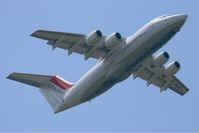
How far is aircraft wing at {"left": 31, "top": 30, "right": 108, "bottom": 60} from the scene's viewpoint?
2870 centimetres

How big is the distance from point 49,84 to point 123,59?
5.47 meters

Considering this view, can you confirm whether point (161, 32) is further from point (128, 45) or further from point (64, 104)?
point (64, 104)

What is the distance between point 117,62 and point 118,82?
120 centimetres

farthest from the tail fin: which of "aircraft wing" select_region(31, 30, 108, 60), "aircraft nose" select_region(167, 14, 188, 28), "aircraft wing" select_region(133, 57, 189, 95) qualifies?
"aircraft nose" select_region(167, 14, 188, 28)

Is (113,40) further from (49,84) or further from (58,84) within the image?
(49,84)

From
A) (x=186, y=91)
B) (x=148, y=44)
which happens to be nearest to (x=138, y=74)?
(x=186, y=91)

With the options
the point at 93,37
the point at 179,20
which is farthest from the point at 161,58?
the point at 93,37

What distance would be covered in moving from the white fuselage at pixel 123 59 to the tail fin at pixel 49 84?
0.97 metres

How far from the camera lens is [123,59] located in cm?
2823

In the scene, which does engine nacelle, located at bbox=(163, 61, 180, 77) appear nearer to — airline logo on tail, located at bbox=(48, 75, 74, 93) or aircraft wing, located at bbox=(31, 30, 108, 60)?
aircraft wing, located at bbox=(31, 30, 108, 60)

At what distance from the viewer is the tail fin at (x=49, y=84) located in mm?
30389

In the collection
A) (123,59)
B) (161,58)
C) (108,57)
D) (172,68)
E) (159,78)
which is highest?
(123,59)

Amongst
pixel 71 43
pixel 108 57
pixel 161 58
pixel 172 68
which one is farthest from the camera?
pixel 172 68

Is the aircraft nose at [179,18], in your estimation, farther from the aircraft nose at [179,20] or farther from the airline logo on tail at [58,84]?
the airline logo on tail at [58,84]
